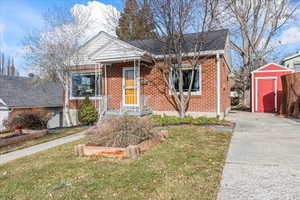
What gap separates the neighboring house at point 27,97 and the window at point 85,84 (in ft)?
18.0

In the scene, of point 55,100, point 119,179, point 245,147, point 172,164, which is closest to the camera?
point 119,179

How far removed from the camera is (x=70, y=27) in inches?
483

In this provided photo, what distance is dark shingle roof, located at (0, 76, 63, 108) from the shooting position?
18000 millimetres

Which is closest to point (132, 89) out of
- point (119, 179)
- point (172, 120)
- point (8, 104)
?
point (172, 120)

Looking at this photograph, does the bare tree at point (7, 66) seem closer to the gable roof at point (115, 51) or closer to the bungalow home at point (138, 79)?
the bungalow home at point (138, 79)

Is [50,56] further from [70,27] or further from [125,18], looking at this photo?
[125,18]

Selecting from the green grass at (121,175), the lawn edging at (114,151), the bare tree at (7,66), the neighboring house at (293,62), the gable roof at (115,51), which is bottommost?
the green grass at (121,175)

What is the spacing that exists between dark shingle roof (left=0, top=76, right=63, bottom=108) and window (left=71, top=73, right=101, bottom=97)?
5.59 meters

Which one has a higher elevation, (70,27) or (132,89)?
(70,27)

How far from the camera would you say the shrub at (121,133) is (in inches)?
191

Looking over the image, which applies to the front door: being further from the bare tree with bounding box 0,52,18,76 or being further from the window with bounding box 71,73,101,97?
the bare tree with bounding box 0,52,18,76

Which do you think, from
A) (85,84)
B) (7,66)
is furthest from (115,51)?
(7,66)

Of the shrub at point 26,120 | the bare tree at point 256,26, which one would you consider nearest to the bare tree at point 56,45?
the shrub at point 26,120

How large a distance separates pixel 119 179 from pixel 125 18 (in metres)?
9.29
